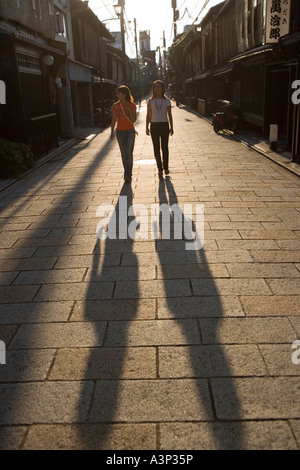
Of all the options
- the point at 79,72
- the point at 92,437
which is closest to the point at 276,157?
the point at 92,437

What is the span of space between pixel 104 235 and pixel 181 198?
2321 mm

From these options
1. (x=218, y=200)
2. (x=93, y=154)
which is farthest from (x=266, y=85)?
(x=218, y=200)

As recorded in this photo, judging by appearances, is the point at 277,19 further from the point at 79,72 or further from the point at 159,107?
the point at 79,72

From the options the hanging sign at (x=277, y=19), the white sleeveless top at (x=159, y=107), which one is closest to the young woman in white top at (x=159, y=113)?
the white sleeveless top at (x=159, y=107)

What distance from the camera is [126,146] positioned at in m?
8.86

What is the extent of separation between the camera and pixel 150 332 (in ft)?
11.4

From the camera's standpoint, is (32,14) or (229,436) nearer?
(229,436)

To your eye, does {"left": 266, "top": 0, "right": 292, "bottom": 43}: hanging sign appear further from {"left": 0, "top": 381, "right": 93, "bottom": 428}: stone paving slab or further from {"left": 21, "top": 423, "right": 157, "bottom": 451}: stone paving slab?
{"left": 21, "top": 423, "right": 157, "bottom": 451}: stone paving slab

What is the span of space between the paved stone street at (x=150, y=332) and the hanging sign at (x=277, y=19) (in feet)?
24.5

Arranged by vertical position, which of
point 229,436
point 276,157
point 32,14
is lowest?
point 229,436

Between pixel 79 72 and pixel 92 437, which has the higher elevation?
pixel 79 72

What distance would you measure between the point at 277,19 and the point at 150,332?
39.3 feet

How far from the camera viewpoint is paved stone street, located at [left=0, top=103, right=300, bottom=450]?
2488 millimetres

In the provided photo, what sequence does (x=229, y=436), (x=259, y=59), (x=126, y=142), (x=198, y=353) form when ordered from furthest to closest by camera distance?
(x=259, y=59) → (x=126, y=142) → (x=198, y=353) → (x=229, y=436)
